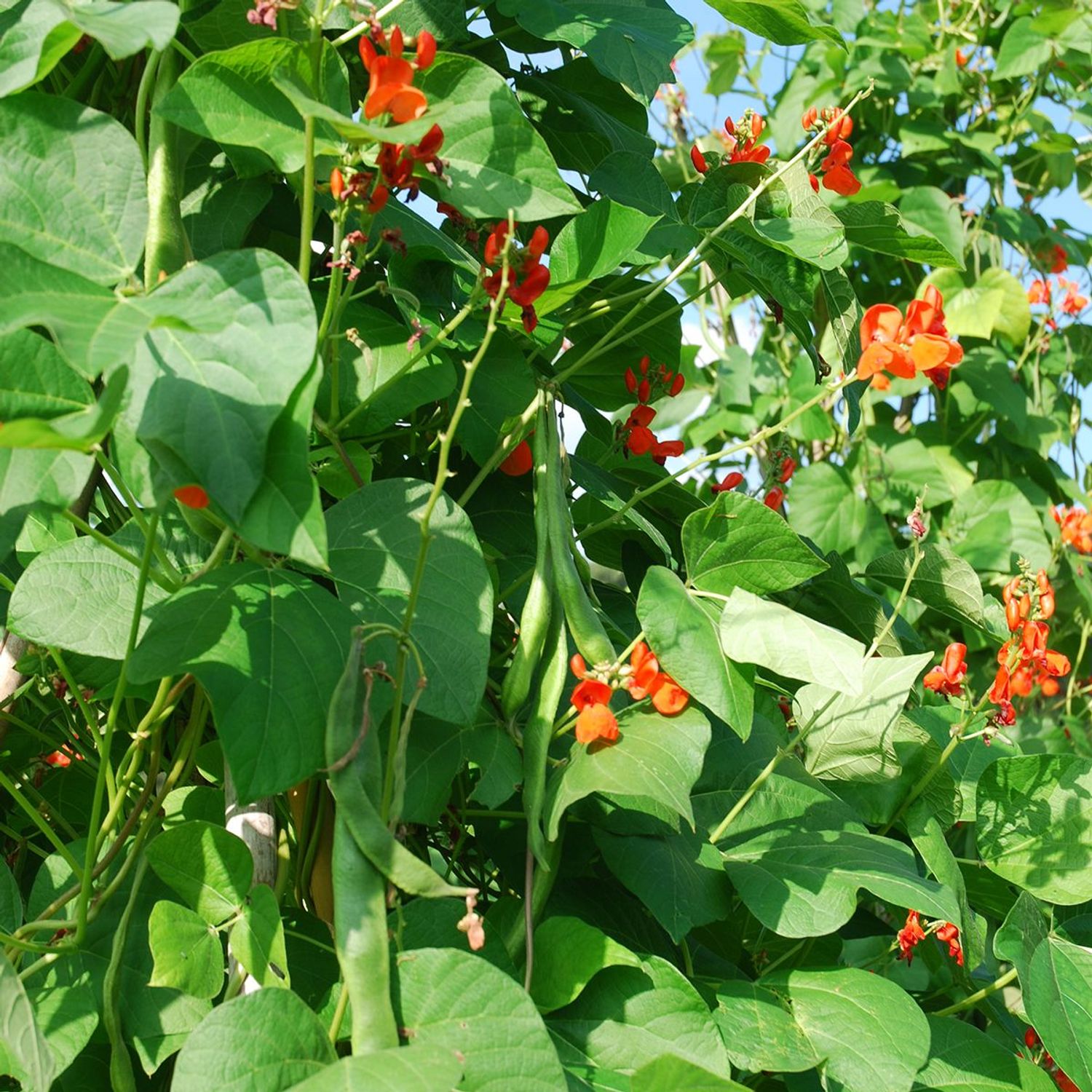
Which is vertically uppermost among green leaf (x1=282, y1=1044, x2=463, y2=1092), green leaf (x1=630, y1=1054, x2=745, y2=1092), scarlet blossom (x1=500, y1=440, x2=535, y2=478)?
scarlet blossom (x1=500, y1=440, x2=535, y2=478)

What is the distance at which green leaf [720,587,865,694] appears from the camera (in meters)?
0.95

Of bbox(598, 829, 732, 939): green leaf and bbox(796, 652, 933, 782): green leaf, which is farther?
bbox(796, 652, 933, 782): green leaf

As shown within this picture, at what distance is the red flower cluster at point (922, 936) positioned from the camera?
1219 millimetres

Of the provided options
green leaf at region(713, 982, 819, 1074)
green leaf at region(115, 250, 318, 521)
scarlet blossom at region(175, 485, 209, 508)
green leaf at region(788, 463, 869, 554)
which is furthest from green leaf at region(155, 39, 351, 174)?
green leaf at region(788, 463, 869, 554)

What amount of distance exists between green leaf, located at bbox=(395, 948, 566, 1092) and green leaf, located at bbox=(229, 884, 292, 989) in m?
0.12

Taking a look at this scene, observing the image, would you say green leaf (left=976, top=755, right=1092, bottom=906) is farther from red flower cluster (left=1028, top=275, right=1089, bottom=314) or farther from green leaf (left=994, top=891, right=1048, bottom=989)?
red flower cluster (left=1028, top=275, right=1089, bottom=314)

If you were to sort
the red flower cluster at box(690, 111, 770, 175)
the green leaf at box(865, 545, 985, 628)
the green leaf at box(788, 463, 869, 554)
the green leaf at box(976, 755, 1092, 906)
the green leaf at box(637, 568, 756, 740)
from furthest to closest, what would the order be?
the green leaf at box(788, 463, 869, 554)
the green leaf at box(865, 545, 985, 628)
the green leaf at box(976, 755, 1092, 906)
the red flower cluster at box(690, 111, 770, 175)
the green leaf at box(637, 568, 756, 740)

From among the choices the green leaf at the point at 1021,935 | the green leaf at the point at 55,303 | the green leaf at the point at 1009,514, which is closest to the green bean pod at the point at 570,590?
the green leaf at the point at 55,303

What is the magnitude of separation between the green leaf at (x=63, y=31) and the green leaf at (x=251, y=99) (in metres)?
0.05

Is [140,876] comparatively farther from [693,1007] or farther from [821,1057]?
[821,1057]

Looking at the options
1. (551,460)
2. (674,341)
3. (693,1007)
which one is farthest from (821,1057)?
(674,341)

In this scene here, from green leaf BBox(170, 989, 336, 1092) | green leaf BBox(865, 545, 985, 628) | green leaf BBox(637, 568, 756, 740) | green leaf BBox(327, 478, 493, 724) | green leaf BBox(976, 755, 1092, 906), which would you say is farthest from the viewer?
green leaf BBox(865, 545, 985, 628)

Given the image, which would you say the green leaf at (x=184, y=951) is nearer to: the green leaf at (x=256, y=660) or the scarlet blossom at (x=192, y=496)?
the green leaf at (x=256, y=660)

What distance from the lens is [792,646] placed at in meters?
0.96
